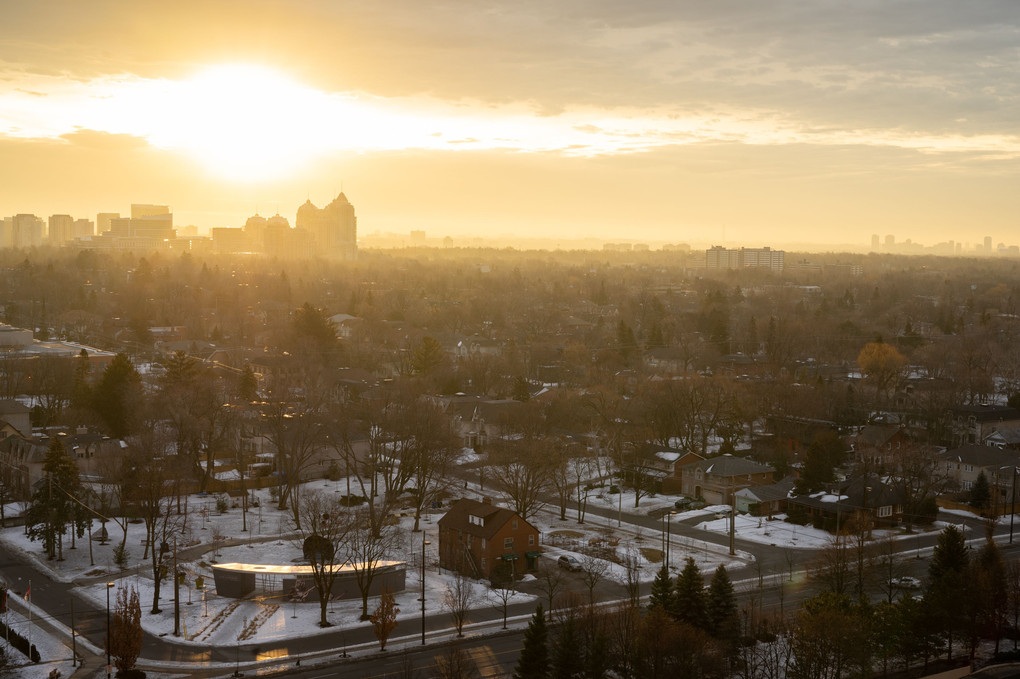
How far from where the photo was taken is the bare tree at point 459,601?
62.1 ft

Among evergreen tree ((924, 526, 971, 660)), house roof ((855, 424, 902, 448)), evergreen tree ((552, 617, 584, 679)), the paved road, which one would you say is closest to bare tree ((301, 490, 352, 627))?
the paved road

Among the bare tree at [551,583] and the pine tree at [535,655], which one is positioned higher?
the pine tree at [535,655]

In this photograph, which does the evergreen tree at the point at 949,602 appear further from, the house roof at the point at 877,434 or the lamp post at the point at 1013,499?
the house roof at the point at 877,434

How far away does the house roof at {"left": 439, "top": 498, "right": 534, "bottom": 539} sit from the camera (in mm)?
23328

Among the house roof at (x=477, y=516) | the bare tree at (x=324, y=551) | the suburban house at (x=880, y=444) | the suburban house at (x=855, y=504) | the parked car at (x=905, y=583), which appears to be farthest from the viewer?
the suburban house at (x=880, y=444)

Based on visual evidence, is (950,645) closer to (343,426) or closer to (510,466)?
(510,466)

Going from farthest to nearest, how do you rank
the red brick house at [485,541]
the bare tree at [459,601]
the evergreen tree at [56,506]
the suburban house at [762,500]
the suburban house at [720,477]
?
the suburban house at [720,477], the suburban house at [762,500], the evergreen tree at [56,506], the red brick house at [485,541], the bare tree at [459,601]

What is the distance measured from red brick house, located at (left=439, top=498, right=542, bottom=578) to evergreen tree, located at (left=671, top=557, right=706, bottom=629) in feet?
20.2

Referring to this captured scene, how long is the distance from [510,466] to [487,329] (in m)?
43.1

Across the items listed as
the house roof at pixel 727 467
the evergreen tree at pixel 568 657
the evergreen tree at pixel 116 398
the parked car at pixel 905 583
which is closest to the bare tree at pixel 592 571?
the evergreen tree at pixel 568 657

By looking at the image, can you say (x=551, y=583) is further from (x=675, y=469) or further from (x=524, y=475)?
(x=675, y=469)

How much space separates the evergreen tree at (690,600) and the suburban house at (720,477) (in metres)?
12.8

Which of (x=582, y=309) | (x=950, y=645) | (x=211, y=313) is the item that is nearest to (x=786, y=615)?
(x=950, y=645)

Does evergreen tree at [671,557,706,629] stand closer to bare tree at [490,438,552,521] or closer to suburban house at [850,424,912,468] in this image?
bare tree at [490,438,552,521]
